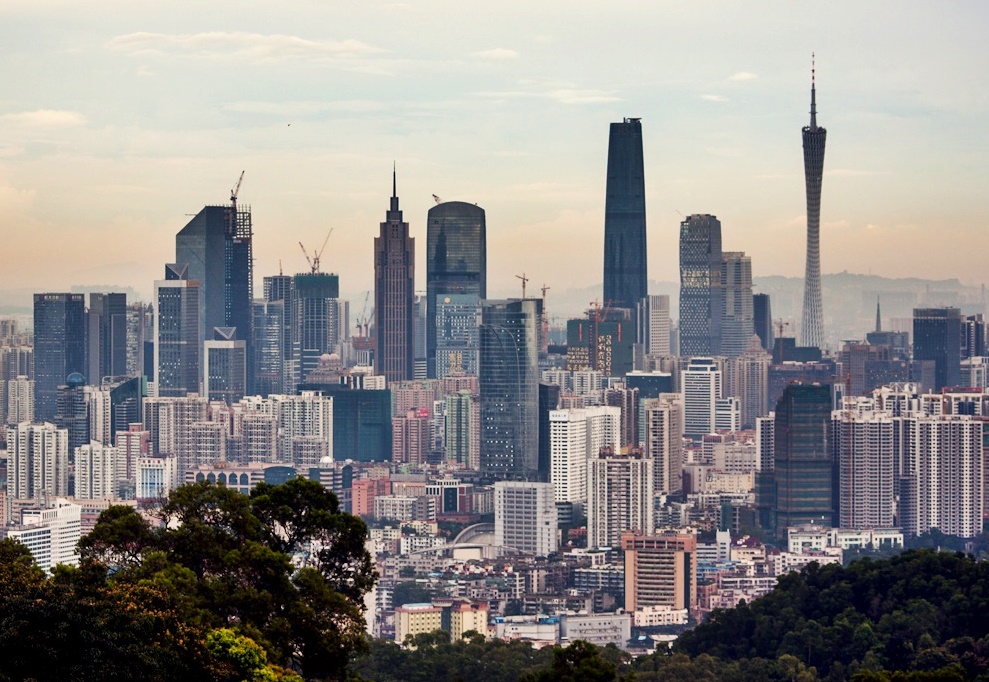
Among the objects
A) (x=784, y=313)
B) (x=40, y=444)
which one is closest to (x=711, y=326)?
(x=784, y=313)

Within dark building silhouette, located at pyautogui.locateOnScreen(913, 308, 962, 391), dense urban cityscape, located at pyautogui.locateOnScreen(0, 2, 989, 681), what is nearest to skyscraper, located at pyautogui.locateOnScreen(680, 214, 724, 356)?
dense urban cityscape, located at pyautogui.locateOnScreen(0, 2, 989, 681)

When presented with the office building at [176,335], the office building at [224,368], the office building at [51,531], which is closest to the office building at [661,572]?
the office building at [51,531]

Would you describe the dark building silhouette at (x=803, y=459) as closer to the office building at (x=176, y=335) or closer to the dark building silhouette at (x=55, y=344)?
the dark building silhouette at (x=55, y=344)

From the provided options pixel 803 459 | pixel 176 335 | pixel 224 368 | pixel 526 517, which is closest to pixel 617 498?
pixel 526 517

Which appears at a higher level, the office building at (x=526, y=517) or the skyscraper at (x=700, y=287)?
the skyscraper at (x=700, y=287)

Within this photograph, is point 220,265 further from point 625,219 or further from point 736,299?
point 736,299
